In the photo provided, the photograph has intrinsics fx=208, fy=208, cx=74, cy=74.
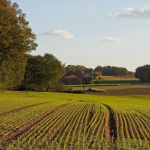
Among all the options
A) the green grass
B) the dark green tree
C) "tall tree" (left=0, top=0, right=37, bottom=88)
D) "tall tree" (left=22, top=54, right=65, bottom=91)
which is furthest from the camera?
the dark green tree

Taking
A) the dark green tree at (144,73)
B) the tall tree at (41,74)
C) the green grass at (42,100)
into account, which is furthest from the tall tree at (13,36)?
the dark green tree at (144,73)

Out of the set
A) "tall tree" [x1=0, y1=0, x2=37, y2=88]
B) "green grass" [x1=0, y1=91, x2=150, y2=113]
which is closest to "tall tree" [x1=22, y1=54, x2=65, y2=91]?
"green grass" [x1=0, y1=91, x2=150, y2=113]

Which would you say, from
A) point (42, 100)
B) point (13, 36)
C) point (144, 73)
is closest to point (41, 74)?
point (42, 100)

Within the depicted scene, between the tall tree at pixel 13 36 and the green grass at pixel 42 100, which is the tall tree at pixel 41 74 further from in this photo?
the tall tree at pixel 13 36

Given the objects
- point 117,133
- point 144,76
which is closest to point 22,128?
point 117,133

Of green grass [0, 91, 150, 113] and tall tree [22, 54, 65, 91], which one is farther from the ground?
tall tree [22, 54, 65, 91]

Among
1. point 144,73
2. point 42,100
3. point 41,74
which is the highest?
point 144,73

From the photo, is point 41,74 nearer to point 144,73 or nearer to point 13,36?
point 13,36

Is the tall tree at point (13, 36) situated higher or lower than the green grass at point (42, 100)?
higher

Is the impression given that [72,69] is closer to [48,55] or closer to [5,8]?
[48,55]

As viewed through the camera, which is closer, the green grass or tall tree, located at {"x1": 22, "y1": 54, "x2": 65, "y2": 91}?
the green grass

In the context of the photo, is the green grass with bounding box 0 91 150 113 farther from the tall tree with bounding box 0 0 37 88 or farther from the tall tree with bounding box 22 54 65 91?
the tall tree with bounding box 22 54 65 91

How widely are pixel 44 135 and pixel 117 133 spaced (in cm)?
423

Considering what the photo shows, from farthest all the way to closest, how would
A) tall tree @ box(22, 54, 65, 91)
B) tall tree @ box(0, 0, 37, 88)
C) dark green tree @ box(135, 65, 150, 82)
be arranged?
dark green tree @ box(135, 65, 150, 82), tall tree @ box(22, 54, 65, 91), tall tree @ box(0, 0, 37, 88)
